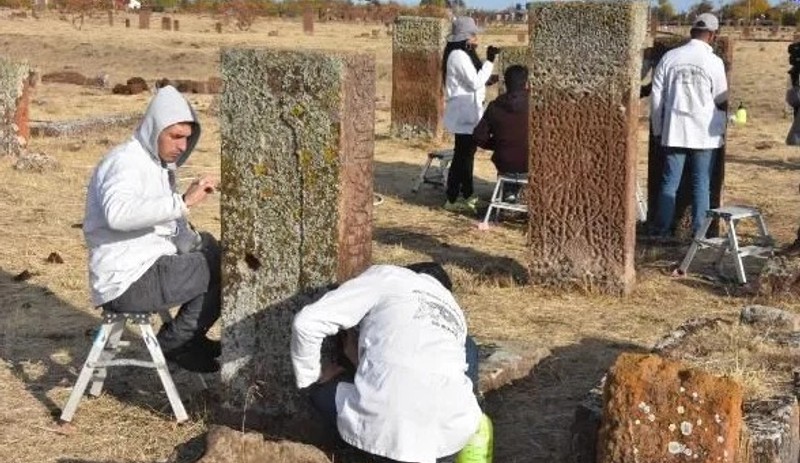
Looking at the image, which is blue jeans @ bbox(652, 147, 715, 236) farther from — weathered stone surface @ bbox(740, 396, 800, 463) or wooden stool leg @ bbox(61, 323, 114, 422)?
wooden stool leg @ bbox(61, 323, 114, 422)

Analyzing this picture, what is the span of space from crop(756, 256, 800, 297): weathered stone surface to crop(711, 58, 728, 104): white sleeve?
5.25ft

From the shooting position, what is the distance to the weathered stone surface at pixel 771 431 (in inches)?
166

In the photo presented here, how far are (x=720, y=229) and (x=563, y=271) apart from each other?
7.45 ft

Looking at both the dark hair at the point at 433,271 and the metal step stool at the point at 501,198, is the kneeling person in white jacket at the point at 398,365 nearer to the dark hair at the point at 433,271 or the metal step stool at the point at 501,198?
the dark hair at the point at 433,271

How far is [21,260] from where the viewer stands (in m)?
8.31

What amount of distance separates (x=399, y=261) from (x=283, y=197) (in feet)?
12.1

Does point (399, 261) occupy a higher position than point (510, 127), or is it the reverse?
point (510, 127)

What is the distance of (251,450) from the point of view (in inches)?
168

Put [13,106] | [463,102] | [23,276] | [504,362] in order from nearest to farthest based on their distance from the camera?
1. [504,362]
2. [23,276]
3. [463,102]
4. [13,106]

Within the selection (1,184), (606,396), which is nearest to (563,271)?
(606,396)

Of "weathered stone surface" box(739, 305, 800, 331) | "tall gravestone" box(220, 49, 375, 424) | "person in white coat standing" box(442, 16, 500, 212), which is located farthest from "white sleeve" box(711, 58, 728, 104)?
"tall gravestone" box(220, 49, 375, 424)

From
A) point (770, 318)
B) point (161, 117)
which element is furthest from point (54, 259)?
point (770, 318)

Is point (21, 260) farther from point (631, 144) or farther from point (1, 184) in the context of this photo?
point (631, 144)

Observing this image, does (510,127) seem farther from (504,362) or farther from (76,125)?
(76,125)
